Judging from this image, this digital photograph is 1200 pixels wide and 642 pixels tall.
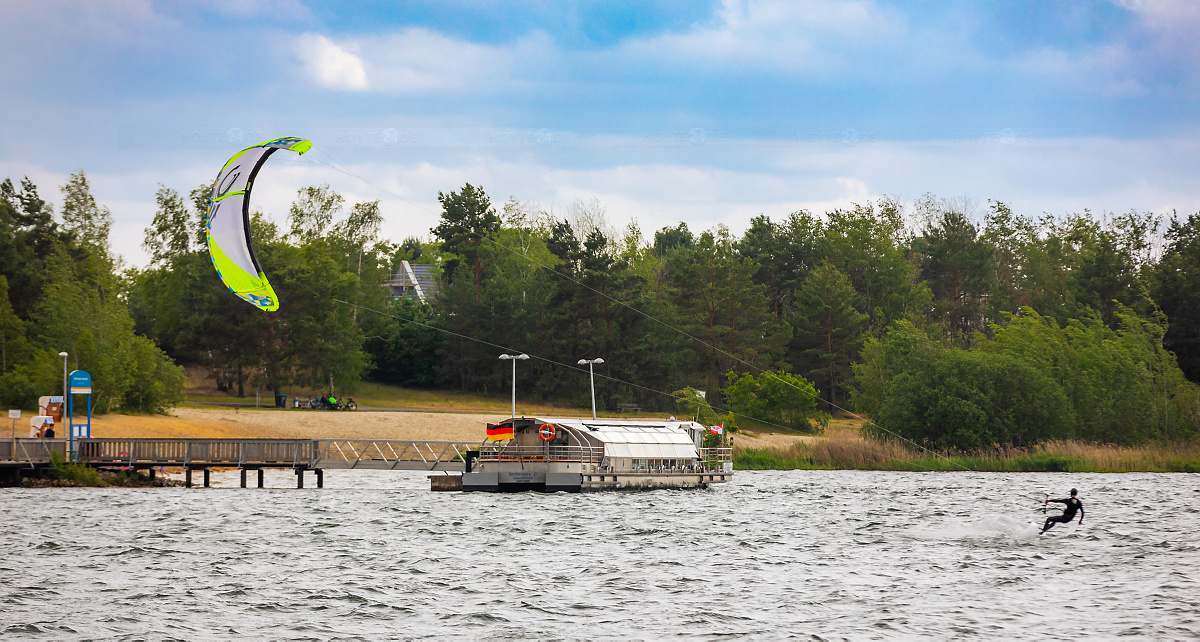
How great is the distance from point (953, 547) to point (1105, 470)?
40642mm

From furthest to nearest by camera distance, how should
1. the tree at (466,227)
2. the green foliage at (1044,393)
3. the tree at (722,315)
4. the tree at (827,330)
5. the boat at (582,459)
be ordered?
the tree at (466,227), the tree at (827,330), the tree at (722,315), the green foliage at (1044,393), the boat at (582,459)

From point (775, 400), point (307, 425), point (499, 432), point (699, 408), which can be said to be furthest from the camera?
point (775, 400)

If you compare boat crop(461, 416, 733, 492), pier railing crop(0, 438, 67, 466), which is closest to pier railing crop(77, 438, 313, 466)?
pier railing crop(0, 438, 67, 466)

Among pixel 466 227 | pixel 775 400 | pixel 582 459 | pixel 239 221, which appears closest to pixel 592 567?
pixel 239 221

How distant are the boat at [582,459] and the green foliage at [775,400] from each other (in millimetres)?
38907

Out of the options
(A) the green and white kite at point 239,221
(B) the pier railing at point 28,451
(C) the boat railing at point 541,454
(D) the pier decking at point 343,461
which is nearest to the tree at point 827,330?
(D) the pier decking at point 343,461

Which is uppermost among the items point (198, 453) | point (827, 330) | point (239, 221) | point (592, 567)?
point (239, 221)

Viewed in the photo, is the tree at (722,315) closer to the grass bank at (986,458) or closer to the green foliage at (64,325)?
the grass bank at (986,458)

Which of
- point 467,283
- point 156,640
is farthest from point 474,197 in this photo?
point 156,640

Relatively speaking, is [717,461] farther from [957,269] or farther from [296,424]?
[957,269]

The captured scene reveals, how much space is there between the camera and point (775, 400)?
315 feet

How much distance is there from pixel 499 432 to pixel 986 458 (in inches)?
1449

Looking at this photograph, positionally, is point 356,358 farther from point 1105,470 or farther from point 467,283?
point 1105,470

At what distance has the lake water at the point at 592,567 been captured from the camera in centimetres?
2038
